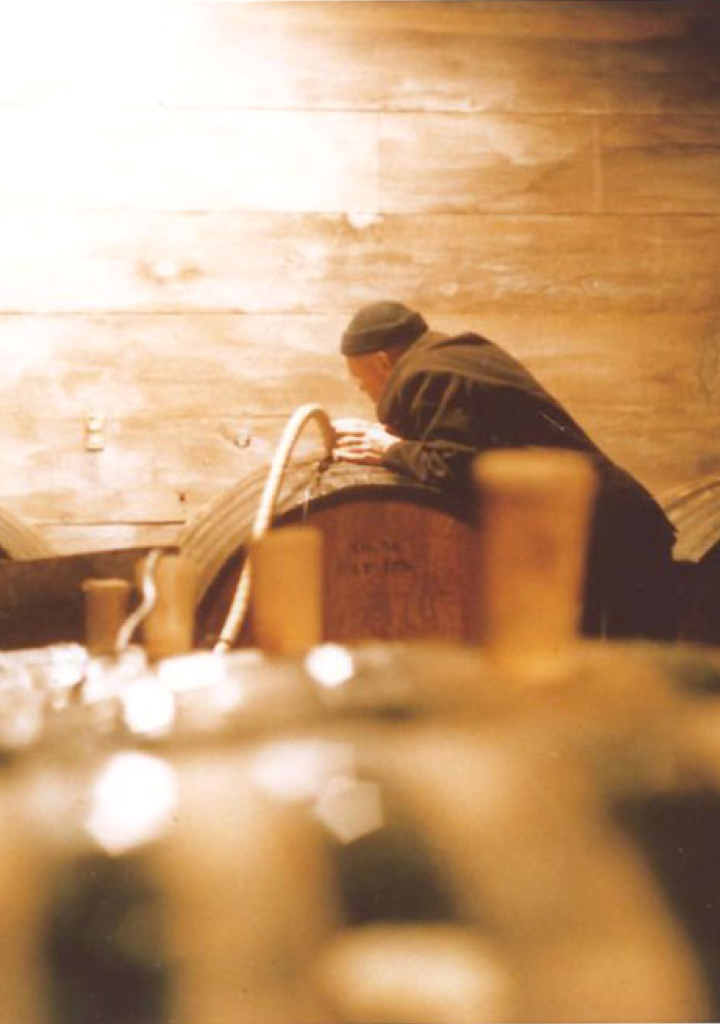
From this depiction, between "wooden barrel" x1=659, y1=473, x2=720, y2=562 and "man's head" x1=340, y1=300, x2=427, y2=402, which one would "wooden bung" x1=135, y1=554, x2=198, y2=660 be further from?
"man's head" x1=340, y1=300, x2=427, y2=402

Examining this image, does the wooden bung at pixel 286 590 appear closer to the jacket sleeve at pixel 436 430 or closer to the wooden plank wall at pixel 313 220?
the jacket sleeve at pixel 436 430

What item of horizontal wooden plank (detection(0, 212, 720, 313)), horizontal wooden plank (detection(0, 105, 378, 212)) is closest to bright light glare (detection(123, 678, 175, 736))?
horizontal wooden plank (detection(0, 212, 720, 313))

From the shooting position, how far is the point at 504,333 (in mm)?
4141

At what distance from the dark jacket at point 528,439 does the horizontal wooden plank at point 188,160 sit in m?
1.35

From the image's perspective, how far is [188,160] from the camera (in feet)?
13.3

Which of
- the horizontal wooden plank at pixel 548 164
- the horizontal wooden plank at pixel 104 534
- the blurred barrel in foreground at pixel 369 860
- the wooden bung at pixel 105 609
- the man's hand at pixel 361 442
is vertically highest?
the horizontal wooden plank at pixel 548 164

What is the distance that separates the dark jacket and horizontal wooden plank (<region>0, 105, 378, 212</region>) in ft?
4.44

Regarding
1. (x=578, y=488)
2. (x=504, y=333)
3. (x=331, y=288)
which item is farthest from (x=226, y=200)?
(x=578, y=488)

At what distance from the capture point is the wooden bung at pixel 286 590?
1.23m

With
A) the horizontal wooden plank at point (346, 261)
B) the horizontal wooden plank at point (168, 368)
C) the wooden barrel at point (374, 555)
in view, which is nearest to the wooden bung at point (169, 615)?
the wooden barrel at point (374, 555)

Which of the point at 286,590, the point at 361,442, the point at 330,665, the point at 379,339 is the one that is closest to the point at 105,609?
the point at 286,590

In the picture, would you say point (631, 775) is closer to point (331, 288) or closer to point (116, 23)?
point (331, 288)

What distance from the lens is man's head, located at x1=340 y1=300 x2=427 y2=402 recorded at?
330cm

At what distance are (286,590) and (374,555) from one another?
128cm
